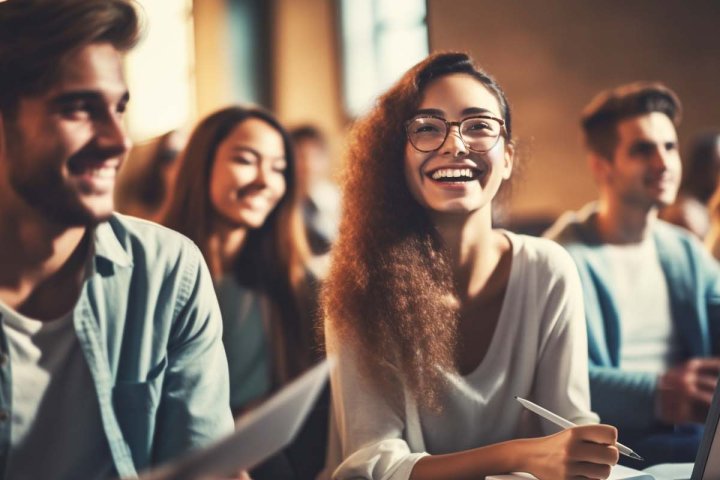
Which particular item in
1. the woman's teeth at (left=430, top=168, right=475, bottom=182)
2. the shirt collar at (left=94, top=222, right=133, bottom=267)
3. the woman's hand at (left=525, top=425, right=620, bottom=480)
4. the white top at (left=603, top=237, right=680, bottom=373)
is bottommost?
the woman's hand at (left=525, top=425, right=620, bottom=480)

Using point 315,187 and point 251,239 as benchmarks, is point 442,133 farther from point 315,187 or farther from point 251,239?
point 315,187

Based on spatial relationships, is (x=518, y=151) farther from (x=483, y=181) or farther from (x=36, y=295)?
(x=36, y=295)

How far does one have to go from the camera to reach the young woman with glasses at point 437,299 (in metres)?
1.08

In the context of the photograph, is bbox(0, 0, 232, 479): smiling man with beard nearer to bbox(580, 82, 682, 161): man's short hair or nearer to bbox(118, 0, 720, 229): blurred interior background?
bbox(118, 0, 720, 229): blurred interior background

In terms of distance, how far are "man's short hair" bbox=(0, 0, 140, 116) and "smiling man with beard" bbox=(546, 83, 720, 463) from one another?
0.85 metres

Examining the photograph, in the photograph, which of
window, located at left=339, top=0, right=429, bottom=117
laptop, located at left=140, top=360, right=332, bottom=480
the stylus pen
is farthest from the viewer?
window, located at left=339, top=0, right=429, bottom=117

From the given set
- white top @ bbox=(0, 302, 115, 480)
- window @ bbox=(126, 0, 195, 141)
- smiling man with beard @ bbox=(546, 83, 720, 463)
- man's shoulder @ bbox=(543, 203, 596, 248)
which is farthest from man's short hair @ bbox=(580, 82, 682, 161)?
white top @ bbox=(0, 302, 115, 480)

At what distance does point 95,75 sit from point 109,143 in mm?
81

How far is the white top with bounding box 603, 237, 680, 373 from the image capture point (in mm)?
1415

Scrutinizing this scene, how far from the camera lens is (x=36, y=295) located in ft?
3.07

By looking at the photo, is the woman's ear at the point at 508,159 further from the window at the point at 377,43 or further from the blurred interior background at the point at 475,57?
the window at the point at 377,43

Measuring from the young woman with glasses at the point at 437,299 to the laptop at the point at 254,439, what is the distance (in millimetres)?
273

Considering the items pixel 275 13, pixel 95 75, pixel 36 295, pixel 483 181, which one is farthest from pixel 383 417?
pixel 275 13

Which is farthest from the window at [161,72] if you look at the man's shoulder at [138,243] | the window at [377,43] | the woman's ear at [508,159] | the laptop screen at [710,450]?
the laptop screen at [710,450]
